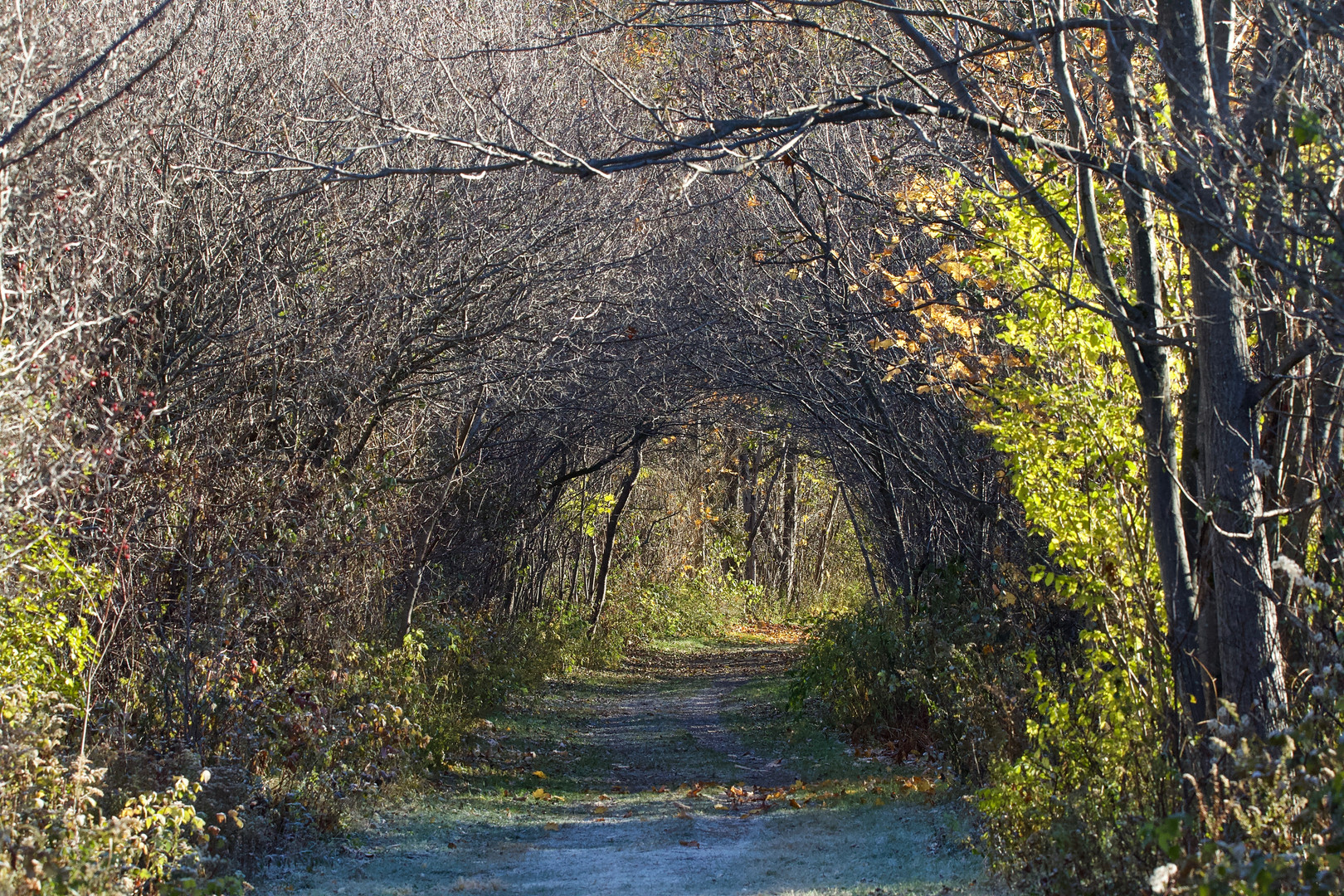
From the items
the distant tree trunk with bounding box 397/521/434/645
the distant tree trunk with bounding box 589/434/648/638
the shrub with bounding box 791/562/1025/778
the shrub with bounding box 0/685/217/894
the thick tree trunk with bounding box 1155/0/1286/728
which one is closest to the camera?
the shrub with bounding box 0/685/217/894

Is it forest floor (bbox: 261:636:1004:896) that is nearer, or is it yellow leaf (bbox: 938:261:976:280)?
forest floor (bbox: 261:636:1004:896)

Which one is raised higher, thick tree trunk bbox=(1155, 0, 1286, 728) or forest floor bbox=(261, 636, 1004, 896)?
thick tree trunk bbox=(1155, 0, 1286, 728)

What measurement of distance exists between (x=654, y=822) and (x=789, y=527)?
72.0 ft

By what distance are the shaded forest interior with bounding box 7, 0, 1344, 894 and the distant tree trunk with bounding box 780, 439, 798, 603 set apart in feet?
45.5

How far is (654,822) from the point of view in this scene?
27.9 ft

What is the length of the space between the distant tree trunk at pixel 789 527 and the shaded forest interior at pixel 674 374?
13.9m

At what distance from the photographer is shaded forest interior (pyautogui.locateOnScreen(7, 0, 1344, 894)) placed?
15.3ft

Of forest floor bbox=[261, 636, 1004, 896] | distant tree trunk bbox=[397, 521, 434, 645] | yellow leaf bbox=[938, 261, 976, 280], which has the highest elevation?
yellow leaf bbox=[938, 261, 976, 280]

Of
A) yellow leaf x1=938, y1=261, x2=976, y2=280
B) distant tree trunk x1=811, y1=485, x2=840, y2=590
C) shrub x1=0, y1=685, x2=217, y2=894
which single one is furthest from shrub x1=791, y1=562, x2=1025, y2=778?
distant tree trunk x1=811, y1=485, x2=840, y2=590

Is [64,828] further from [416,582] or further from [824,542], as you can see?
[824,542]

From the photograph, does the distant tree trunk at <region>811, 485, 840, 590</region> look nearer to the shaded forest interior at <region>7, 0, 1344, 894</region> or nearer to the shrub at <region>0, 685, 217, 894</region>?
the shaded forest interior at <region>7, 0, 1344, 894</region>

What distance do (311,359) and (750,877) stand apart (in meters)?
4.93

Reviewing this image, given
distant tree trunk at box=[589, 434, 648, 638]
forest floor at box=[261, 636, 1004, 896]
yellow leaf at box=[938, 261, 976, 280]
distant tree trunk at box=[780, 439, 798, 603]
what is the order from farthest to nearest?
distant tree trunk at box=[780, 439, 798, 603]
distant tree trunk at box=[589, 434, 648, 638]
yellow leaf at box=[938, 261, 976, 280]
forest floor at box=[261, 636, 1004, 896]

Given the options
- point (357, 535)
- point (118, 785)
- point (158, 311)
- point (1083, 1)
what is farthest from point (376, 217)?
point (1083, 1)
